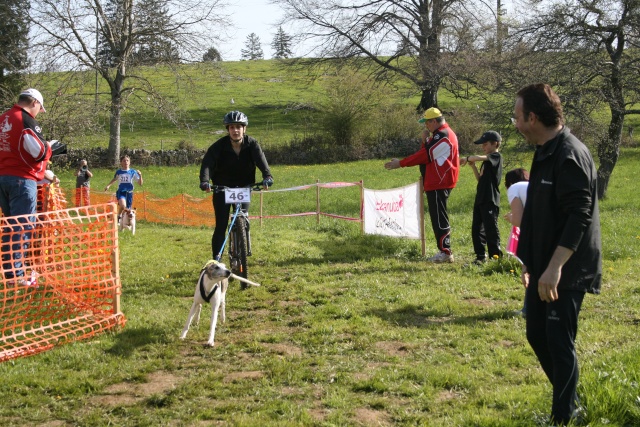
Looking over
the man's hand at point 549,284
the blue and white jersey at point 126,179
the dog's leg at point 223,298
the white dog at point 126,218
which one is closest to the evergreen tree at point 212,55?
the blue and white jersey at point 126,179

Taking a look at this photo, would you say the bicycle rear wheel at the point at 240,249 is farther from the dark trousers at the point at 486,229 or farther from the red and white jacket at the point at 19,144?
the dark trousers at the point at 486,229

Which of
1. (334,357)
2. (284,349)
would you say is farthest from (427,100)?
(334,357)

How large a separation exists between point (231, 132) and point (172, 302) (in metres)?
2.15

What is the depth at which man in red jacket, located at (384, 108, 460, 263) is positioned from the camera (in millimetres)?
9539

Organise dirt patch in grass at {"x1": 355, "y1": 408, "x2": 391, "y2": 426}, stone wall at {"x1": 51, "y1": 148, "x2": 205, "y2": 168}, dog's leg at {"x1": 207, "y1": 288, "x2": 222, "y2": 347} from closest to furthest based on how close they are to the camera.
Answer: dirt patch in grass at {"x1": 355, "y1": 408, "x2": 391, "y2": 426} → dog's leg at {"x1": 207, "y1": 288, "x2": 222, "y2": 347} → stone wall at {"x1": 51, "y1": 148, "x2": 205, "y2": 168}

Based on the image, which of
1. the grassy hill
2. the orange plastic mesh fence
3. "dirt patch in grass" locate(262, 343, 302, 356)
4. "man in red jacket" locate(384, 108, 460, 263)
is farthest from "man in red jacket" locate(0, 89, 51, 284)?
the grassy hill

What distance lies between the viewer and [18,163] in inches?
291

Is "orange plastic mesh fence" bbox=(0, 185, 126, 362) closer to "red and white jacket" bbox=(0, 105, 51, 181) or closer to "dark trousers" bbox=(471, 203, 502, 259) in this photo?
"red and white jacket" bbox=(0, 105, 51, 181)

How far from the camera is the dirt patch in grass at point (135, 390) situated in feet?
15.0

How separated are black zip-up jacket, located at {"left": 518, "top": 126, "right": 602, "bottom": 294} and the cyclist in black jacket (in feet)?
15.1

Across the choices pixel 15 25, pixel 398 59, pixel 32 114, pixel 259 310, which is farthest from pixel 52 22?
pixel 259 310

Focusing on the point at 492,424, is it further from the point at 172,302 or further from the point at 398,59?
the point at 398,59

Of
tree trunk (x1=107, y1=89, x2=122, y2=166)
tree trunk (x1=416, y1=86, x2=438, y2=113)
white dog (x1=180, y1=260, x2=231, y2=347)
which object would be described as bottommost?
white dog (x1=180, y1=260, x2=231, y2=347)

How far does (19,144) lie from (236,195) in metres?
2.46
